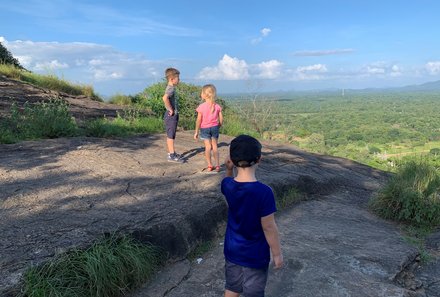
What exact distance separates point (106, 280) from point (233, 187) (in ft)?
4.28

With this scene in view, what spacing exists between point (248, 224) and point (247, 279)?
1.20 feet

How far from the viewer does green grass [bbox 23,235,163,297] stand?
2949 millimetres

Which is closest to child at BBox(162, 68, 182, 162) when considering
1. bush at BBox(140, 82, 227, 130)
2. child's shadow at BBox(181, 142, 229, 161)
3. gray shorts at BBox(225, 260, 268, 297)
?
child's shadow at BBox(181, 142, 229, 161)

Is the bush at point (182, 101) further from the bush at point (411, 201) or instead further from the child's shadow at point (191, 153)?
the bush at point (411, 201)

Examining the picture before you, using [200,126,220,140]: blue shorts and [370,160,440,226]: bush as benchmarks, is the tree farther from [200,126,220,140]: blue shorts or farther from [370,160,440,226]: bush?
[370,160,440,226]: bush

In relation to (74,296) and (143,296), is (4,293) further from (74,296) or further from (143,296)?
(143,296)

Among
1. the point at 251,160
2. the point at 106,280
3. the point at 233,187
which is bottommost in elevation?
the point at 106,280

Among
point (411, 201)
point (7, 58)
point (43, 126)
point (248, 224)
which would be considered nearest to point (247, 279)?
point (248, 224)

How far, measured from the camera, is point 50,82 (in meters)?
14.9

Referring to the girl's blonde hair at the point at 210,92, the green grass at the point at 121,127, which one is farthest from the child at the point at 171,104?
the green grass at the point at 121,127

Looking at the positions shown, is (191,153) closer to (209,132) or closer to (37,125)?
(209,132)

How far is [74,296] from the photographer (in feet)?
9.76

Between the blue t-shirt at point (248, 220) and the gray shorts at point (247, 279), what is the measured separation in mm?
43

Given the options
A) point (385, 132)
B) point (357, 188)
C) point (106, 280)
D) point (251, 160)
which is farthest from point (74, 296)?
point (385, 132)
